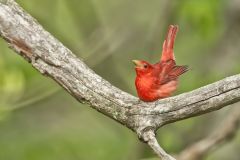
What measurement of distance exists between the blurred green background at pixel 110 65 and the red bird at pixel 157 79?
2429mm

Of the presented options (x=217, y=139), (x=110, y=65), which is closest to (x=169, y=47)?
(x=217, y=139)

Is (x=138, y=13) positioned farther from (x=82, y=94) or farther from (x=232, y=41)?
(x=82, y=94)

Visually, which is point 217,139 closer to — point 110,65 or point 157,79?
point 110,65

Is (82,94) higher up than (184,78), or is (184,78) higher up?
(184,78)

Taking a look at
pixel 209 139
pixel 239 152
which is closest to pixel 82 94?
pixel 209 139

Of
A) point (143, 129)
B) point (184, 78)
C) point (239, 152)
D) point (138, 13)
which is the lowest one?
point (143, 129)

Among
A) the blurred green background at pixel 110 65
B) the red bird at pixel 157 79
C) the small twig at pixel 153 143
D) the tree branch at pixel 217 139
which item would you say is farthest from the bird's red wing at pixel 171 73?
the blurred green background at pixel 110 65

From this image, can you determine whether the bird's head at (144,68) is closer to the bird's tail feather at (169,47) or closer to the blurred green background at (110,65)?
the bird's tail feather at (169,47)

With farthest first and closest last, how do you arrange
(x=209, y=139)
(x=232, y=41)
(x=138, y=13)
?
(x=138, y=13), (x=232, y=41), (x=209, y=139)

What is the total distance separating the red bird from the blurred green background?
2429 mm

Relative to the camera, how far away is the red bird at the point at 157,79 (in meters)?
4.11

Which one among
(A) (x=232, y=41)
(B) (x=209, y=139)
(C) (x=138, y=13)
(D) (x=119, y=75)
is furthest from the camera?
(C) (x=138, y=13)

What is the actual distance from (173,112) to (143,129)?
0.57ft

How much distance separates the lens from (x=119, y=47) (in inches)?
301
